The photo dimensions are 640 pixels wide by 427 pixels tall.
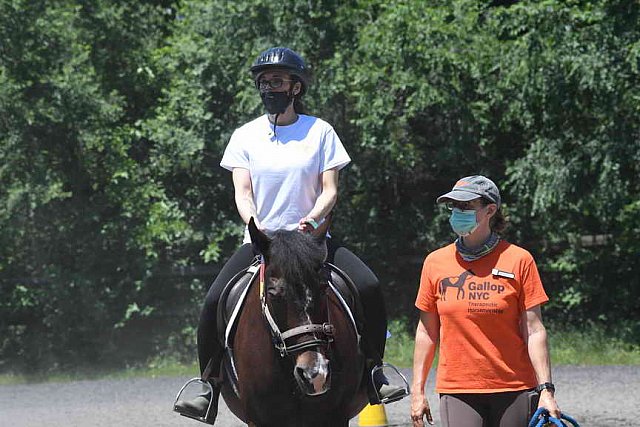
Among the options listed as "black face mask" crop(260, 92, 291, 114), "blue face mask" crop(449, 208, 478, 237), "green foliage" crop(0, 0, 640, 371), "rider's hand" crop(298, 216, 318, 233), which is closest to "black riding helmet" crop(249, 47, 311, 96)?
"black face mask" crop(260, 92, 291, 114)

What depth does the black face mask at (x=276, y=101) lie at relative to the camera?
6.91 meters

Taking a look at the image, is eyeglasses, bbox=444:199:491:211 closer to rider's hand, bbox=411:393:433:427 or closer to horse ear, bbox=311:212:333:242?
rider's hand, bbox=411:393:433:427

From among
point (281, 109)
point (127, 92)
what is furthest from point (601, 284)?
point (281, 109)

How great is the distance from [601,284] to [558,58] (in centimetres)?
433

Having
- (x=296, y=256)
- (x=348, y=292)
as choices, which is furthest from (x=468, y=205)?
(x=348, y=292)

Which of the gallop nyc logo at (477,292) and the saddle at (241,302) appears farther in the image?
the saddle at (241,302)

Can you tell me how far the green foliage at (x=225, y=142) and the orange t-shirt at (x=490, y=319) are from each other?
36.0 ft

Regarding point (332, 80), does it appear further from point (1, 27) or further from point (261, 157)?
point (261, 157)

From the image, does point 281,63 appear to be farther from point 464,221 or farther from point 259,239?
point 464,221

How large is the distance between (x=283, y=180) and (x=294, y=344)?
1297 mm

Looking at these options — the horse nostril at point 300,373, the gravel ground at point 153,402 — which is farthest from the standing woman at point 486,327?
the gravel ground at point 153,402

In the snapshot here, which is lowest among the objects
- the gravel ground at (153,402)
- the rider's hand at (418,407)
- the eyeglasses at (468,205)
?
the gravel ground at (153,402)

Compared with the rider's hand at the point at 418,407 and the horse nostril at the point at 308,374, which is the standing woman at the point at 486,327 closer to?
the rider's hand at the point at 418,407

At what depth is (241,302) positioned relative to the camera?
6.48 m
